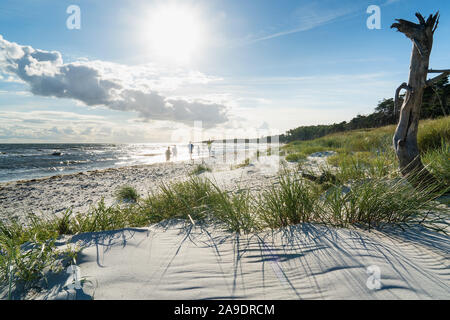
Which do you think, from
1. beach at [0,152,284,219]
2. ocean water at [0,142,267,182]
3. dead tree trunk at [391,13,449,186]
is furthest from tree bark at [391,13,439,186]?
ocean water at [0,142,267,182]

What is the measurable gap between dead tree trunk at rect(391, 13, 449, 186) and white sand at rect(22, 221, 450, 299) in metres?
1.78

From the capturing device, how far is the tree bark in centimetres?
308

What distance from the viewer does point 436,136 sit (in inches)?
227

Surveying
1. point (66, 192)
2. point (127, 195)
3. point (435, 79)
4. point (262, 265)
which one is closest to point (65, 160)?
point (66, 192)

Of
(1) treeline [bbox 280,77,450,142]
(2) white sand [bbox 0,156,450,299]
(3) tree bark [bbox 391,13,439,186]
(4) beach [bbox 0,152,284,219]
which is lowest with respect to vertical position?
(4) beach [bbox 0,152,284,219]

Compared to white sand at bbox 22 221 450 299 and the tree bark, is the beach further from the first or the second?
white sand at bbox 22 221 450 299

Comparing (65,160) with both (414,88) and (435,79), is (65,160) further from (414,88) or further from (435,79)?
(435,79)

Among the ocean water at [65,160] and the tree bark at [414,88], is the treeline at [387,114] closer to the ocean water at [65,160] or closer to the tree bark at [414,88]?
the tree bark at [414,88]

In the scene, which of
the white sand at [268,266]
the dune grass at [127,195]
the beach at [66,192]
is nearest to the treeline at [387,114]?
the white sand at [268,266]
